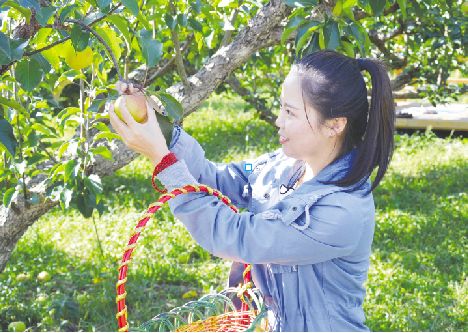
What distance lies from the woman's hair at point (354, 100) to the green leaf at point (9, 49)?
517 mm

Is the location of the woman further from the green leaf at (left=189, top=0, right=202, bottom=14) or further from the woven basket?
the green leaf at (left=189, top=0, right=202, bottom=14)

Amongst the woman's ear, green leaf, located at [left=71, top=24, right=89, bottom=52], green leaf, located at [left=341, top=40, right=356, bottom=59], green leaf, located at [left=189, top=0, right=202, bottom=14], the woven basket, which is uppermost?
green leaf, located at [left=189, top=0, right=202, bottom=14]

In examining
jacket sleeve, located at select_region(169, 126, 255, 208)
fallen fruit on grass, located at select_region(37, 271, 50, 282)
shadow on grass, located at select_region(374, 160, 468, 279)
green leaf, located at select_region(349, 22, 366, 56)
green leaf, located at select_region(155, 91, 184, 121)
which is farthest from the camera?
shadow on grass, located at select_region(374, 160, 468, 279)

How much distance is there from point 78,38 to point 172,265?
2035mm

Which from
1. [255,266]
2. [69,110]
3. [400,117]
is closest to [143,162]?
[400,117]

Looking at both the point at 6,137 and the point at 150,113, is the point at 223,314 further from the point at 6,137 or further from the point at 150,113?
the point at 6,137

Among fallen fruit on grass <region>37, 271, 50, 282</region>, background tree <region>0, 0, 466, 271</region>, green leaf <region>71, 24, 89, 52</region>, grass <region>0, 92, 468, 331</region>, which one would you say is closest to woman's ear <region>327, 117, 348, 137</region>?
background tree <region>0, 0, 466, 271</region>

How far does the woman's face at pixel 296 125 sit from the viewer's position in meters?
1.37

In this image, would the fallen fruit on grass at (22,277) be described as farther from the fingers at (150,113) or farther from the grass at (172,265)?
the fingers at (150,113)

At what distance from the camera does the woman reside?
131 cm

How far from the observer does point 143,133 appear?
4.19ft

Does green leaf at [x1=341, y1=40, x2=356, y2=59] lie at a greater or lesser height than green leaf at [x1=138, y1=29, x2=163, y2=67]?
lesser

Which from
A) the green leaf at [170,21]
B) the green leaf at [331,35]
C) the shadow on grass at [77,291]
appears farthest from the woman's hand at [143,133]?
the shadow on grass at [77,291]

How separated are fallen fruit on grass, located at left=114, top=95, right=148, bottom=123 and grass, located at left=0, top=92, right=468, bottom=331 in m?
1.54
